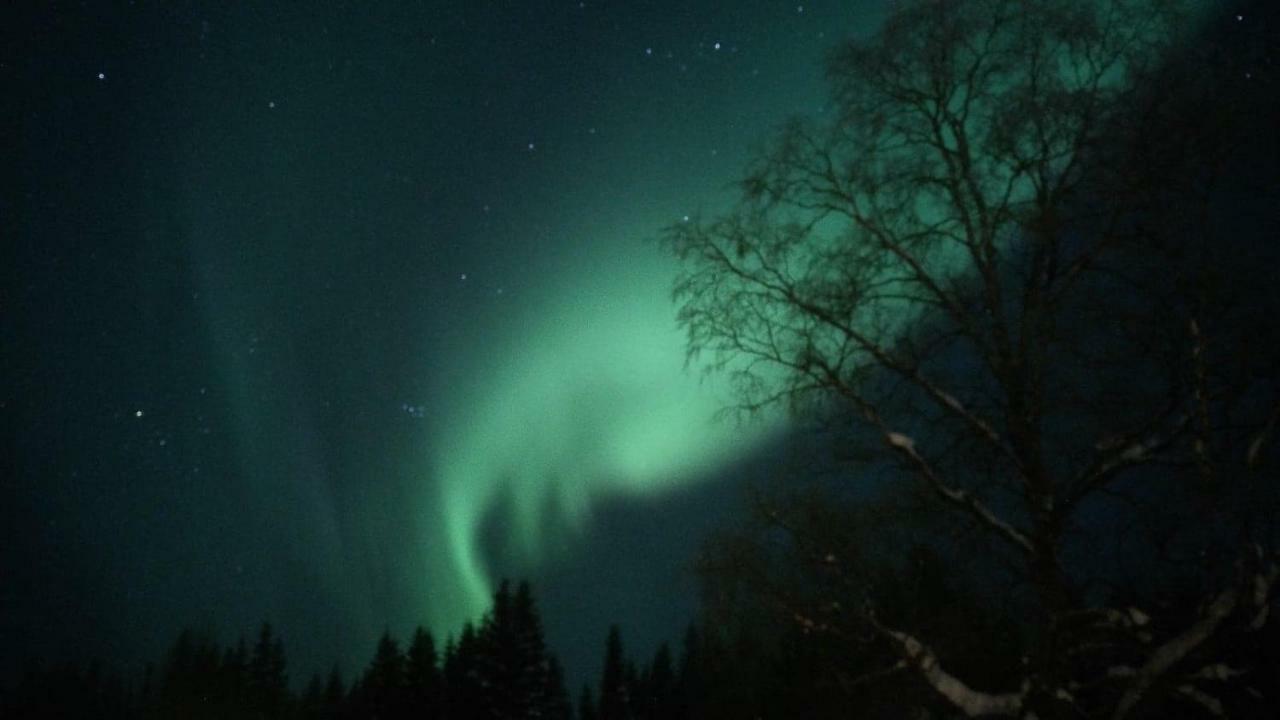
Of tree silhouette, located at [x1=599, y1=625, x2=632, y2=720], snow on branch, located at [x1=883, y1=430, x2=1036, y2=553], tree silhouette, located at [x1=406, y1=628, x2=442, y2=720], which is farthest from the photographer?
tree silhouette, located at [x1=599, y1=625, x2=632, y2=720]

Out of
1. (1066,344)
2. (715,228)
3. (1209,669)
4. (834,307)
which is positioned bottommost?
(1209,669)

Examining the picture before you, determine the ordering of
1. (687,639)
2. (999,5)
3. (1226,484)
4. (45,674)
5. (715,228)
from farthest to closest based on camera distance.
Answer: (45,674)
(687,639)
(715,228)
(999,5)
(1226,484)

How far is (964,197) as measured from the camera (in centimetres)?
805

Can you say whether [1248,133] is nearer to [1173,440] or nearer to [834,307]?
[1173,440]

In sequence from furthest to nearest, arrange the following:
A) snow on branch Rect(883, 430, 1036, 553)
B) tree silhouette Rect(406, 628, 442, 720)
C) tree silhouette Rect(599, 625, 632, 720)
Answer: tree silhouette Rect(599, 625, 632, 720) → tree silhouette Rect(406, 628, 442, 720) → snow on branch Rect(883, 430, 1036, 553)

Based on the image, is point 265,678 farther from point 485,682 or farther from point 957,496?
point 957,496

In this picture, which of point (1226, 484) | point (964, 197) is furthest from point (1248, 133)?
point (1226, 484)

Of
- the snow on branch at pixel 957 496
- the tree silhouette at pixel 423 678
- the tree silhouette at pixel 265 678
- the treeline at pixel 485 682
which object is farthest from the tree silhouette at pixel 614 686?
the snow on branch at pixel 957 496

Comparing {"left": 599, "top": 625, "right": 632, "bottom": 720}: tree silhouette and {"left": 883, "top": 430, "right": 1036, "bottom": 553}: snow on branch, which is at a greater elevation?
{"left": 599, "top": 625, "right": 632, "bottom": 720}: tree silhouette

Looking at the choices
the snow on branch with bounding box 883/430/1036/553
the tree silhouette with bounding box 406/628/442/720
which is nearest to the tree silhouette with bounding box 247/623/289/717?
the tree silhouette with bounding box 406/628/442/720

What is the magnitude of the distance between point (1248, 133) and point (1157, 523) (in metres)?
3.57

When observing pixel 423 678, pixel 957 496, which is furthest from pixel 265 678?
pixel 957 496

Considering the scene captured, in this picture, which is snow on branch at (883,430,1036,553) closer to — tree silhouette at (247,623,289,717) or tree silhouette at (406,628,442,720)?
tree silhouette at (406,628,442,720)

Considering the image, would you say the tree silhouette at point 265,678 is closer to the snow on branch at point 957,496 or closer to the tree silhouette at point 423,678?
the tree silhouette at point 423,678
